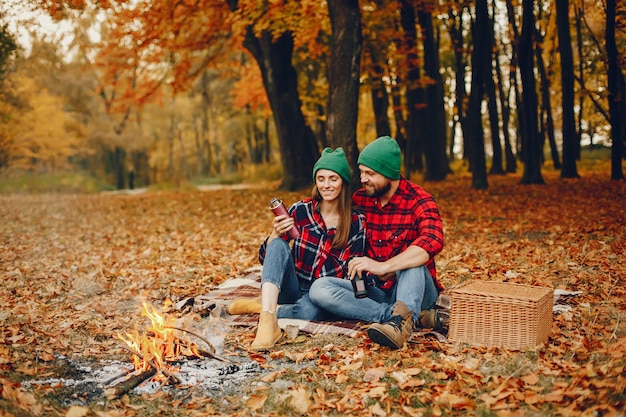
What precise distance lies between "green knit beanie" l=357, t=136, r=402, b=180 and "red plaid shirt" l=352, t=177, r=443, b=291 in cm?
22

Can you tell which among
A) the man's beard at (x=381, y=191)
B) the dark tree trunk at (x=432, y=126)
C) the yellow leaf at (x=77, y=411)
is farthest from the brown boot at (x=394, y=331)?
the dark tree trunk at (x=432, y=126)

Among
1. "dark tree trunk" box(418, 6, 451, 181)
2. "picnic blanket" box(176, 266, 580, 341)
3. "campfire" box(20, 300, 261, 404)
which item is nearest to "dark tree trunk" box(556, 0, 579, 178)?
"dark tree trunk" box(418, 6, 451, 181)

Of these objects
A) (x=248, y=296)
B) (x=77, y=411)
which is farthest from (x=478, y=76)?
(x=77, y=411)

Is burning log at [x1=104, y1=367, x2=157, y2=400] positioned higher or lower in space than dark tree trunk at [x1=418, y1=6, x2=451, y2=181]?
lower

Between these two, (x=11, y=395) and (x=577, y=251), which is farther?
(x=577, y=251)

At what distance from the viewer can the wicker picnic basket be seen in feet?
12.6

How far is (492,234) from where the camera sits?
8.88 m

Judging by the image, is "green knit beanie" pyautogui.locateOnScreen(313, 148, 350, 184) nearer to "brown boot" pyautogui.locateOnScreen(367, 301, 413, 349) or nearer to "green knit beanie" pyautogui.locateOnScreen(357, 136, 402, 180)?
"green knit beanie" pyautogui.locateOnScreen(357, 136, 402, 180)

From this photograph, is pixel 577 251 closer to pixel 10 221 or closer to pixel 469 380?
pixel 469 380

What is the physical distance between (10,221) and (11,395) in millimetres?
11761

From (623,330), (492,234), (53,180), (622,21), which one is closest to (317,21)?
(622,21)

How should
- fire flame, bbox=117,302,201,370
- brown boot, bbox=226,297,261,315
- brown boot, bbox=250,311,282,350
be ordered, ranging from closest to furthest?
fire flame, bbox=117,302,201,370
brown boot, bbox=250,311,282,350
brown boot, bbox=226,297,261,315

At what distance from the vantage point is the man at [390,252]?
4227 mm

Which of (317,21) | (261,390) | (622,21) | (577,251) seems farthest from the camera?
(317,21)
